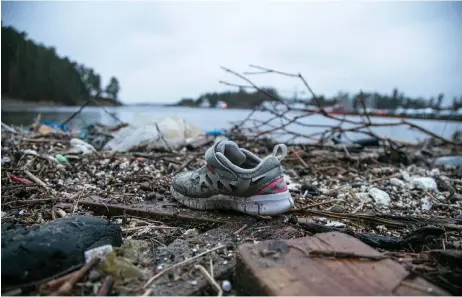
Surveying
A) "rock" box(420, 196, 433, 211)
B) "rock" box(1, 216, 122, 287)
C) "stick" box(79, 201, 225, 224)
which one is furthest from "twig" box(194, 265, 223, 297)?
"rock" box(420, 196, 433, 211)

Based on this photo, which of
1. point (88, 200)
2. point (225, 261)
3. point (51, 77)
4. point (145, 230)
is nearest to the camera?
point (225, 261)

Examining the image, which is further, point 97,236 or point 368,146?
point 368,146

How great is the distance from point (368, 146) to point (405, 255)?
591 cm

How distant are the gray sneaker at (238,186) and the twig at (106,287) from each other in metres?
1.04

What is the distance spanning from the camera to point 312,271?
1.18m

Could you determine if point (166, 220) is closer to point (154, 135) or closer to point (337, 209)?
point (337, 209)

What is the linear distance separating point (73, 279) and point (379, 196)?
2706 millimetres

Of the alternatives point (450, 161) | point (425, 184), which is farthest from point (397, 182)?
point (450, 161)

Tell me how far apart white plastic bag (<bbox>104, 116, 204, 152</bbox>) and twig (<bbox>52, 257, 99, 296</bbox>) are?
365 centimetres

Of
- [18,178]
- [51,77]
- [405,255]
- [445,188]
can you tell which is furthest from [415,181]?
[51,77]

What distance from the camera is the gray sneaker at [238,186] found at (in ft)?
6.65

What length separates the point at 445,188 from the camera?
344 cm

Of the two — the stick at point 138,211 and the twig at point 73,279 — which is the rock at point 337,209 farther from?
the twig at point 73,279

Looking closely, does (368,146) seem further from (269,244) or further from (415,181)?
(269,244)
